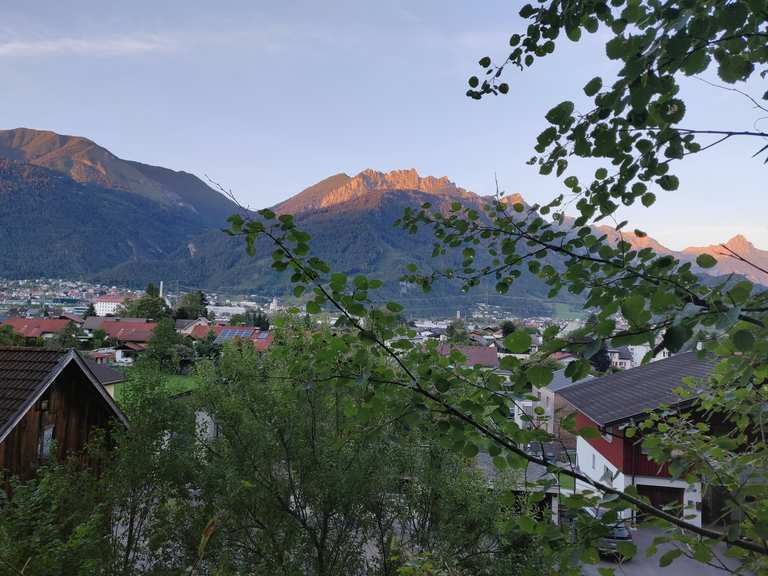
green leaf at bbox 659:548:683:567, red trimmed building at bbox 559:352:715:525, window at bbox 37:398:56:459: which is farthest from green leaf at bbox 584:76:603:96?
window at bbox 37:398:56:459

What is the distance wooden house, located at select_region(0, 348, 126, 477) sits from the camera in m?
10.2

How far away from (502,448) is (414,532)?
1054 centimetres

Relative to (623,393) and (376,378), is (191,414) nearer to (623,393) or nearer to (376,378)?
(376,378)

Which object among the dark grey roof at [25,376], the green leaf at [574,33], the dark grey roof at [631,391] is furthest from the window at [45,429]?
the green leaf at [574,33]

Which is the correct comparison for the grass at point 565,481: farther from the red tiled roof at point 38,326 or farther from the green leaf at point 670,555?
the red tiled roof at point 38,326

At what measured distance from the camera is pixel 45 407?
10.9 metres

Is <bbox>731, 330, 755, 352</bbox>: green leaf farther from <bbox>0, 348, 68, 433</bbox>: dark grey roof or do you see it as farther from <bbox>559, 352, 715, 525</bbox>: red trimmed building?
<bbox>559, 352, 715, 525</bbox>: red trimmed building

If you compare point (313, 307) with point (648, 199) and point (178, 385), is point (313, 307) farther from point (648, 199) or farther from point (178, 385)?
point (178, 385)

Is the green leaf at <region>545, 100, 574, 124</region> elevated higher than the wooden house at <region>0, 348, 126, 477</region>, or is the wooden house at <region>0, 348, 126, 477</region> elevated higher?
the green leaf at <region>545, 100, 574, 124</region>

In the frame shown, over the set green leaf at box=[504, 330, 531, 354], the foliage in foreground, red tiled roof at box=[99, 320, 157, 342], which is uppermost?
green leaf at box=[504, 330, 531, 354]

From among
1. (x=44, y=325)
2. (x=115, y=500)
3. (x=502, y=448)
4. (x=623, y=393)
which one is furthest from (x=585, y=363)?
(x=44, y=325)

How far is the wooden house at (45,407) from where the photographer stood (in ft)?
33.5

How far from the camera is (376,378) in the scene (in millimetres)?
1877

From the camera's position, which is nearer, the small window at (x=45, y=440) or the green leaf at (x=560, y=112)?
the green leaf at (x=560, y=112)
